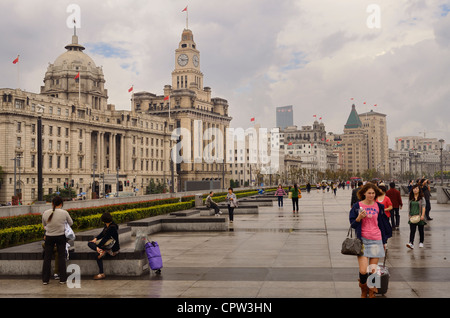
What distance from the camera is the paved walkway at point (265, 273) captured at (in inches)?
391

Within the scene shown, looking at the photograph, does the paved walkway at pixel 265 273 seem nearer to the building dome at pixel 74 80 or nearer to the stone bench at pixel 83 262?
the stone bench at pixel 83 262

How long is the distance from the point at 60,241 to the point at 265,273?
4.76 meters

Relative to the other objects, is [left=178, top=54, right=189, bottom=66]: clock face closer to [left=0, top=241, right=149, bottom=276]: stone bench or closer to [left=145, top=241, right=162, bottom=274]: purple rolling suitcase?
[left=0, top=241, right=149, bottom=276]: stone bench

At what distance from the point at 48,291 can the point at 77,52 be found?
118442 mm

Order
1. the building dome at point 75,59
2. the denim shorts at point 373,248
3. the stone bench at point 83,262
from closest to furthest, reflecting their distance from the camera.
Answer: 1. the denim shorts at point 373,248
2. the stone bench at point 83,262
3. the building dome at point 75,59

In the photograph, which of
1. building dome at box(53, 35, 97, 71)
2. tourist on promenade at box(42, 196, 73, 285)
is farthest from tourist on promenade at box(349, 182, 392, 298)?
building dome at box(53, 35, 97, 71)

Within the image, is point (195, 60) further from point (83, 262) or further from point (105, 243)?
point (105, 243)

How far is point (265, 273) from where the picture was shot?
1191cm

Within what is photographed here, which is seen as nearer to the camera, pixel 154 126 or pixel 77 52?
pixel 77 52

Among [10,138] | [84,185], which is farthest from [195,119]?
[10,138]

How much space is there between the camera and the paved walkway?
9.92 meters

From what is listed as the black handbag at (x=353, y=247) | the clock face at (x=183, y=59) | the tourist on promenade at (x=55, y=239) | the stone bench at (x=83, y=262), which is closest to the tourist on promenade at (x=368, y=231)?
the black handbag at (x=353, y=247)

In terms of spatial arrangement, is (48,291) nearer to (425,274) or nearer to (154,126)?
(425,274)
